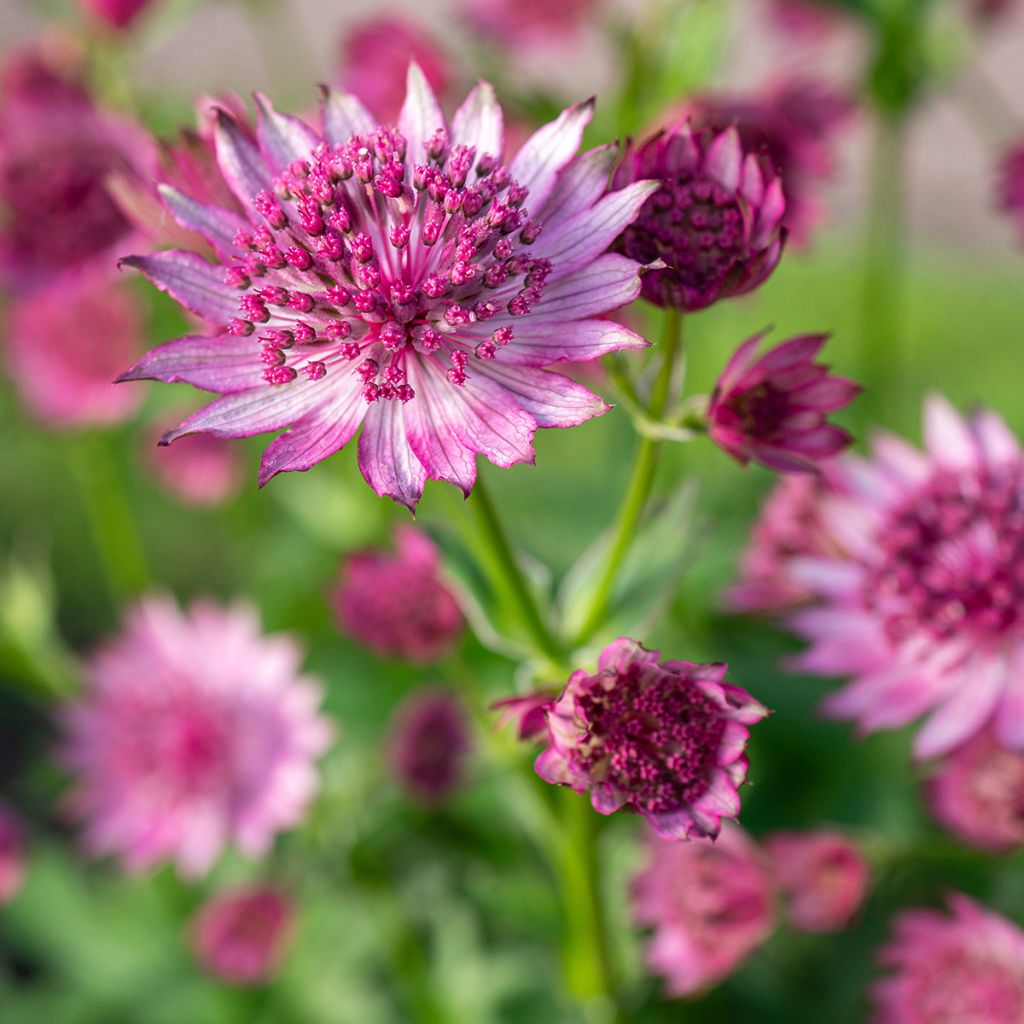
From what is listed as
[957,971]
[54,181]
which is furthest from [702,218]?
[54,181]

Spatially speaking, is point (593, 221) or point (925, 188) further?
point (925, 188)

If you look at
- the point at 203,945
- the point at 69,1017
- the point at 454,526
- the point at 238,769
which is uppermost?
the point at 454,526

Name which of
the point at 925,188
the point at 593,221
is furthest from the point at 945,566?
the point at 925,188

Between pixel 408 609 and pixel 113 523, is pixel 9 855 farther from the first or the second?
pixel 408 609

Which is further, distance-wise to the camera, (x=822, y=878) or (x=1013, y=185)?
(x=1013, y=185)

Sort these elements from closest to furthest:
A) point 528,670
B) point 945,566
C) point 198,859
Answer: point 528,670, point 945,566, point 198,859

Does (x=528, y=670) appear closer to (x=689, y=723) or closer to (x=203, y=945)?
(x=689, y=723)

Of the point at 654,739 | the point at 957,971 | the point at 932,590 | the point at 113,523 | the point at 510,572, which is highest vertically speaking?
the point at 113,523
